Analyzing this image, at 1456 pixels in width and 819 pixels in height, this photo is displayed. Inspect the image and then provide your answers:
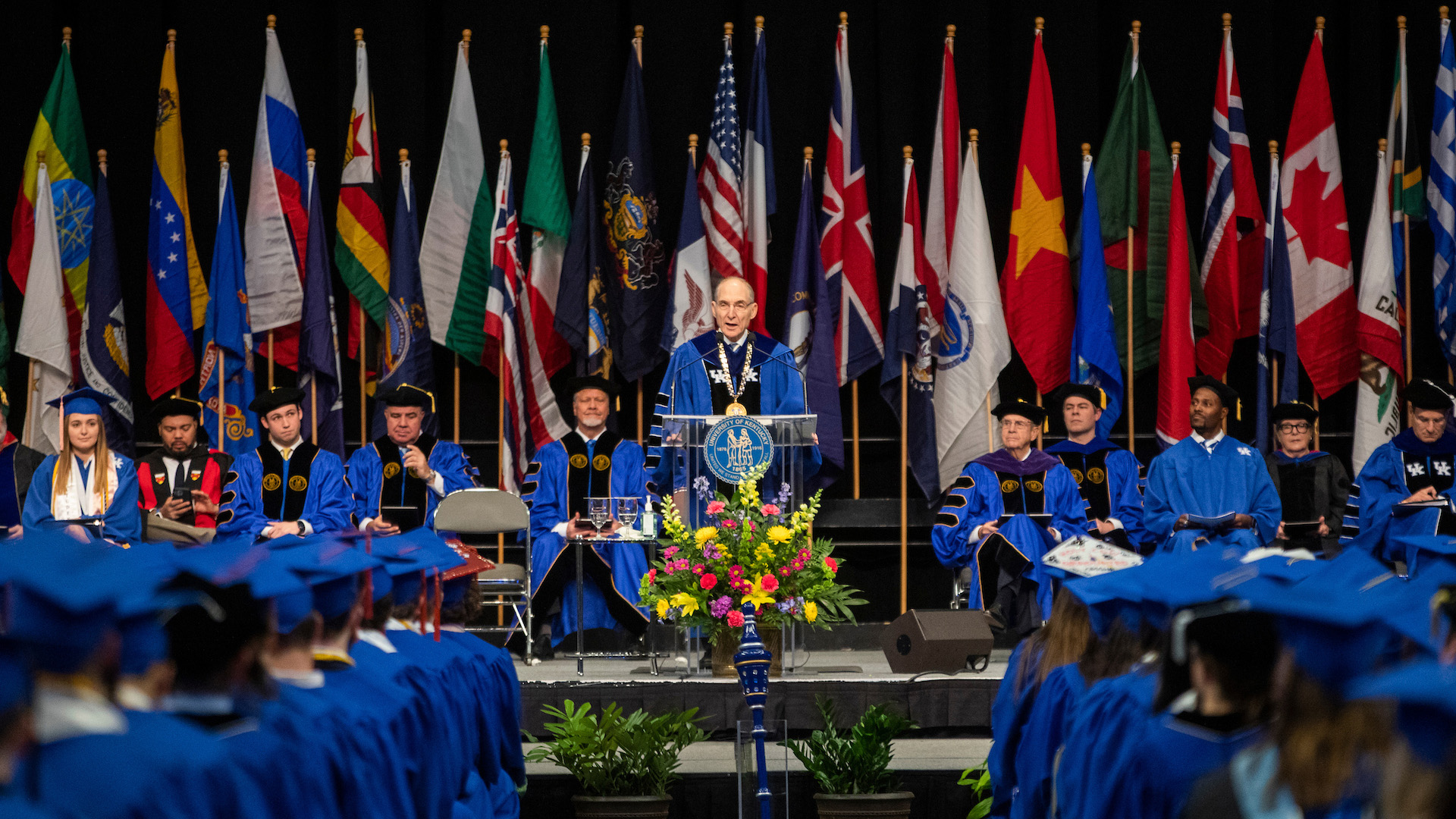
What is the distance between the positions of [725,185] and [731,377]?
7.08 feet

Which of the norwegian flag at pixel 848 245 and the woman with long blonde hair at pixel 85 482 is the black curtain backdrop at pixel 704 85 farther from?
the woman with long blonde hair at pixel 85 482

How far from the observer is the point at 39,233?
30.8ft

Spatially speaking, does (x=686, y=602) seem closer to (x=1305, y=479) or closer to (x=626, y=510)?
(x=626, y=510)

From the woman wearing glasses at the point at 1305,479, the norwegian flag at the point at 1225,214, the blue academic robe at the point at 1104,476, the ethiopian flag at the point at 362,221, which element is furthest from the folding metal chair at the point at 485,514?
the norwegian flag at the point at 1225,214

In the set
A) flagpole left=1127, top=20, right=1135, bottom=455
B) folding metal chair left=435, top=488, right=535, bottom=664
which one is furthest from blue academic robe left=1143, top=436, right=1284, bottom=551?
folding metal chair left=435, top=488, right=535, bottom=664

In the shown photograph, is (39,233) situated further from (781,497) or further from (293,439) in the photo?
(781,497)

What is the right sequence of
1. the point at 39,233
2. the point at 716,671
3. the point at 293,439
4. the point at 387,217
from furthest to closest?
1. the point at 387,217
2. the point at 39,233
3. the point at 293,439
4. the point at 716,671

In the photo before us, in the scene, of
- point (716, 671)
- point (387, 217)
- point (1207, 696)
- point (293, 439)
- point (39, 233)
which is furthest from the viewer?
point (387, 217)

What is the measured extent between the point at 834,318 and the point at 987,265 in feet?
3.37

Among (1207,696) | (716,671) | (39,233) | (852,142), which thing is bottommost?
(716,671)

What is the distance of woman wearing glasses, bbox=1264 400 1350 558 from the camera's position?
29.7 ft

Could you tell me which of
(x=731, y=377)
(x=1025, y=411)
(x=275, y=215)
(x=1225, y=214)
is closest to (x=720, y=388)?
(x=731, y=377)

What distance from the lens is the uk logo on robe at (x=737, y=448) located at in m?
7.20

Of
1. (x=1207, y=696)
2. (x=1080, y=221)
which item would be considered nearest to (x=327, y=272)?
(x=1080, y=221)
